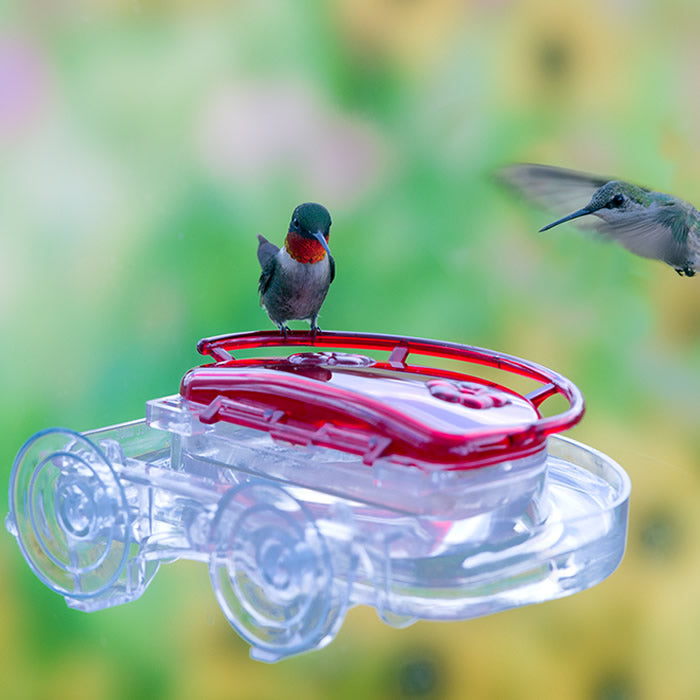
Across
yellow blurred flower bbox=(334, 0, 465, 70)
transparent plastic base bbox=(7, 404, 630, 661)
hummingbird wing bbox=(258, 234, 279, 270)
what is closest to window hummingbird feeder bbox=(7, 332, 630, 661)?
transparent plastic base bbox=(7, 404, 630, 661)

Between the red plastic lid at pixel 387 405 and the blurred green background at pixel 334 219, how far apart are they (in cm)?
99

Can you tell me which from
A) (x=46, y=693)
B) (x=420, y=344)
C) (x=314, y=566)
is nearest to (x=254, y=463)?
(x=314, y=566)

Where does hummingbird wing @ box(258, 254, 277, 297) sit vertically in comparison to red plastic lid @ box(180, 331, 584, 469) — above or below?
above

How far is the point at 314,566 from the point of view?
4.10ft

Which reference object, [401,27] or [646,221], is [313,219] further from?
[401,27]

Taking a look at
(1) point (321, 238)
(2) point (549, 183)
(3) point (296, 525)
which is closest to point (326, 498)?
(3) point (296, 525)

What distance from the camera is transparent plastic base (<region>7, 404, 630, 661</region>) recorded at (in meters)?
1.27

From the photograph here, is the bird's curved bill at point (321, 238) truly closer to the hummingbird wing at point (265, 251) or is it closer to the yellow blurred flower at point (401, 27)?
the hummingbird wing at point (265, 251)

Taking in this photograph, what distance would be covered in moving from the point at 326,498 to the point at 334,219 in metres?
1.38

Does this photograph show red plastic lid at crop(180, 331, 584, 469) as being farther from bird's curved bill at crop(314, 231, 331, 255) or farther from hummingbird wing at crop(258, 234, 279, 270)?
hummingbird wing at crop(258, 234, 279, 270)

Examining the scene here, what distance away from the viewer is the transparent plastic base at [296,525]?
1.27m

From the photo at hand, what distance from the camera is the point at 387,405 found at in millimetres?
1374

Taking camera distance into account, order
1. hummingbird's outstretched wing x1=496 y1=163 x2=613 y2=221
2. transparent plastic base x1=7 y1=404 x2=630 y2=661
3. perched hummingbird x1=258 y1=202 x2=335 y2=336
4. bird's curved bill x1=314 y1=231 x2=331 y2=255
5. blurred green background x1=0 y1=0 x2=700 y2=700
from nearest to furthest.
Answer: transparent plastic base x1=7 y1=404 x2=630 y2=661
bird's curved bill x1=314 y1=231 x2=331 y2=255
perched hummingbird x1=258 y1=202 x2=335 y2=336
hummingbird's outstretched wing x1=496 y1=163 x2=613 y2=221
blurred green background x1=0 y1=0 x2=700 y2=700

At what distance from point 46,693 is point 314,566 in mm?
1797
